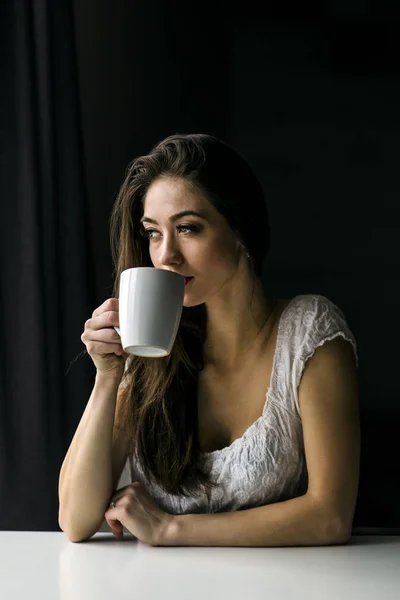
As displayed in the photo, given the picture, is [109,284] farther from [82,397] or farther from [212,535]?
[212,535]

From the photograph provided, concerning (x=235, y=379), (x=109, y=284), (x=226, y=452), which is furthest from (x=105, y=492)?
(x=109, y=284)

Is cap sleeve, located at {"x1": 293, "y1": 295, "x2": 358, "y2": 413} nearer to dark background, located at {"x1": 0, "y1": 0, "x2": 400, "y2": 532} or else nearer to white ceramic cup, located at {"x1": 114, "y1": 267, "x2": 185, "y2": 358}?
white ceramic cup, located at {"x1": 114, "y1": 267, "x2": 185, "y2": 358}

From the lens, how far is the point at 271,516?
1.19m

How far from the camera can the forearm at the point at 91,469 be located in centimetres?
129

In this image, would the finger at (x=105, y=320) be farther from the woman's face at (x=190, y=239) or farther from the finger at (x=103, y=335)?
the woman's face at (x=190, y=239)

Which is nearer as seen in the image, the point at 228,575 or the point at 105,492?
the point at 228,575

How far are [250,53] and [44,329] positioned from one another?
91 centimetres

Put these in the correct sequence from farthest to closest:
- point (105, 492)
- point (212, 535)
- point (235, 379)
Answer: point (235, 379)
point (105, 492)
point (212, 535)

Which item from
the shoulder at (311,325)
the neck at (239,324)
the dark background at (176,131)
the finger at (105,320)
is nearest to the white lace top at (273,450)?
the shoulder at (311,325)

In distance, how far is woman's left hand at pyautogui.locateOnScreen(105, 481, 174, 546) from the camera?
1.18 metres

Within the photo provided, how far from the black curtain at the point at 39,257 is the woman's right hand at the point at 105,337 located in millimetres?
656

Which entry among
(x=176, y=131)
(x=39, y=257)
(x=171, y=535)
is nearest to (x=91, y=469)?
(x=171, y=535)

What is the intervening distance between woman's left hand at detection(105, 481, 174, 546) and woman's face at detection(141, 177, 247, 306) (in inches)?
13.7

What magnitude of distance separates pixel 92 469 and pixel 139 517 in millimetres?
155
